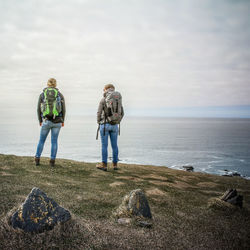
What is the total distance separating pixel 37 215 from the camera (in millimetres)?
3613

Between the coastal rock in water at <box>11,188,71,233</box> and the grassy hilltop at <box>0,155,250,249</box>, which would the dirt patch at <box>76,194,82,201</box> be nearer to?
the grassy hilltop at <box>0,155,250,249</box>

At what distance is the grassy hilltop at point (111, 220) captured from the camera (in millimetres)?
3418

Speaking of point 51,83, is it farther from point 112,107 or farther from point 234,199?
point 234,199

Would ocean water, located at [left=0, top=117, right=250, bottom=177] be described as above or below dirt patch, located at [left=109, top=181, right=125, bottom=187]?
below

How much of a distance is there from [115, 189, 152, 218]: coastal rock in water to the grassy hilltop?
26cm

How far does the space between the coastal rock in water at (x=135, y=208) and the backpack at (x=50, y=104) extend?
5.21 m

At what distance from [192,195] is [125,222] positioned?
360 centimetres

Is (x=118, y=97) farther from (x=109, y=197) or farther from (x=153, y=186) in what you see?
(x=109, y=197)

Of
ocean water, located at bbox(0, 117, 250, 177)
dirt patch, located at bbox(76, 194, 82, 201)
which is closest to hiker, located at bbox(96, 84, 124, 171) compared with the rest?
dirt patch, located at bbox(76, 194, 82, 201)

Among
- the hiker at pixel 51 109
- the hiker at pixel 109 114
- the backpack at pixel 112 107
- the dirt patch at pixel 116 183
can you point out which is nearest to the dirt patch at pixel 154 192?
the dirt patch at pixel 116 183

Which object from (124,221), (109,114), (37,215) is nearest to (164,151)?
(109,114)

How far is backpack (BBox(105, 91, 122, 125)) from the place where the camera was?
902 centimetres

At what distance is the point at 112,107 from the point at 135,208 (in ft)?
17.4

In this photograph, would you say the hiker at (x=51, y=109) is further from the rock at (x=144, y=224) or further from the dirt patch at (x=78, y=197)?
the rock at (x=144, y=224)
